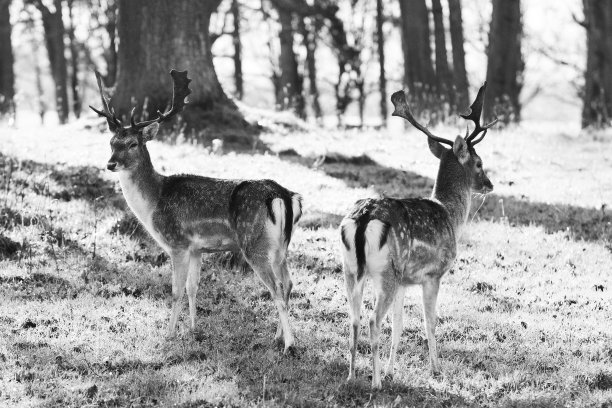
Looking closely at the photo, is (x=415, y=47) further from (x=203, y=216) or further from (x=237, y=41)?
(x=203, y=216)

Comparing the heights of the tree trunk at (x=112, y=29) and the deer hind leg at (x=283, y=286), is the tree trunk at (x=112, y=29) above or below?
above

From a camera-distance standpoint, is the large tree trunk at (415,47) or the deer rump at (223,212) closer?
the deer rump at (223,212)

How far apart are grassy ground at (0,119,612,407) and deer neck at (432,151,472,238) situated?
42.9 inches

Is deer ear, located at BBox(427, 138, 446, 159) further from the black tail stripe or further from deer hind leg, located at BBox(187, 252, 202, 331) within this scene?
deer hind leg, located at BBox(187, 252, 202, 331)

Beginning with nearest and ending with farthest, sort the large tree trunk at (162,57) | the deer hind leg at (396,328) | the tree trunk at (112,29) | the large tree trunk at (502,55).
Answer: the deer hind leg at (396,328) → the large tree trunk at (162,57) → the large tree trunk at (502,55) → the tree trunk at (112,29)

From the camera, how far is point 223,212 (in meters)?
7.23

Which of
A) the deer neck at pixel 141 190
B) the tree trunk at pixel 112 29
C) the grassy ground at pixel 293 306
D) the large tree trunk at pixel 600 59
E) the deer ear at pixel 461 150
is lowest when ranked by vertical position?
the grassy ground at pixel 293 306

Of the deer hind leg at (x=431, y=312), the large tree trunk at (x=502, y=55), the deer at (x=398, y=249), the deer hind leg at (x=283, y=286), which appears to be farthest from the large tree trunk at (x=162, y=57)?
the deer hind leg at (x=431, y=312)

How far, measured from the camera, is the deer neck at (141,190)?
7.59 metres

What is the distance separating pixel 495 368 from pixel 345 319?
5.16ft

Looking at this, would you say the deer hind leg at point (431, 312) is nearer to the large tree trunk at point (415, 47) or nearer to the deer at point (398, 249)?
the deer at point (398, 249)

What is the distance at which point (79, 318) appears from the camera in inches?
298

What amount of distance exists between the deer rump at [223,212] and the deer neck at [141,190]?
0.27 ft

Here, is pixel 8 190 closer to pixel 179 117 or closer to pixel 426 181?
pixel 179 117
